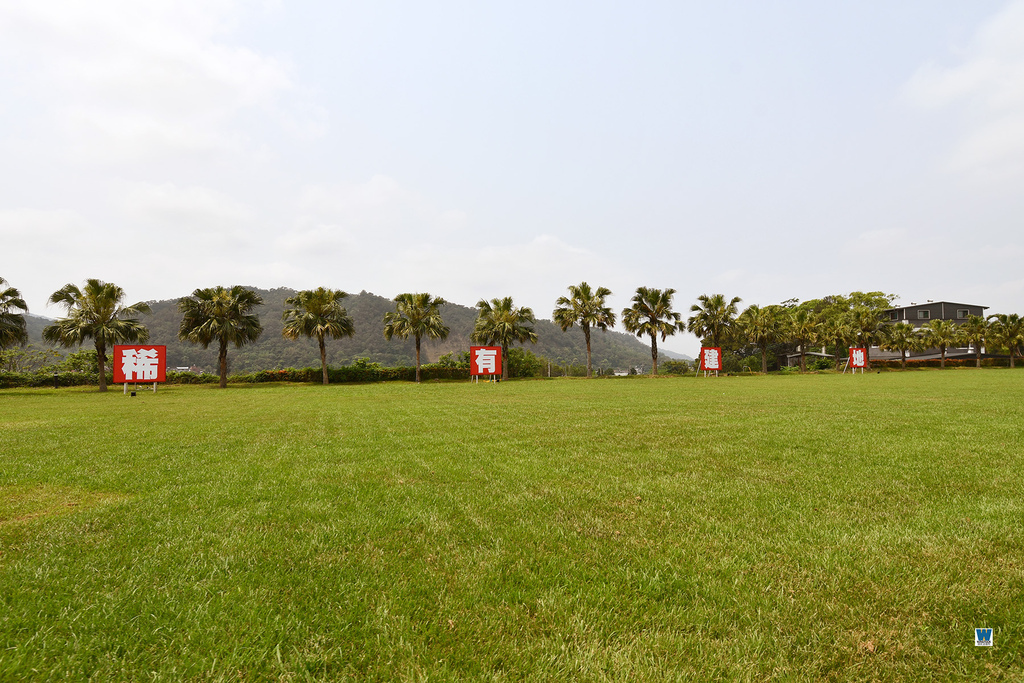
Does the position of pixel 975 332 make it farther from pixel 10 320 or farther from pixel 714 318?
pixel 10 320

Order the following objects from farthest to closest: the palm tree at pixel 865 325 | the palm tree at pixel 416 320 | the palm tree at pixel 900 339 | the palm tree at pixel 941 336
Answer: the palm tree at pixel 900 339 < the palm tree at pixel 941 336 < the palm tree at pixel 865 325 < the palm tree at pixel 416 320

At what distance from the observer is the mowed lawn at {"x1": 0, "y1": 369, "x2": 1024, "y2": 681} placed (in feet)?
8.57

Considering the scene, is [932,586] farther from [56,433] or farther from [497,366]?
[497,366]

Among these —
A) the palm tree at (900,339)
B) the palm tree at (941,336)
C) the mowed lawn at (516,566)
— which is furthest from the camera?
the palm tree at (900,339)

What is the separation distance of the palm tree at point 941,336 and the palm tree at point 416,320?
65921mm

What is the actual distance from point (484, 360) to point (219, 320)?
934 inches

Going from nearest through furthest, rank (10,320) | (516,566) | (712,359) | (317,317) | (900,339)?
1. (516,566)
2. (10,320)
3. (317,317)
4. (712,359)
5. (900,339)

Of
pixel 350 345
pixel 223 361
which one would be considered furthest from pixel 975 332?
pixel 350 345

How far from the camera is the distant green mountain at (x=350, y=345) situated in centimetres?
9119

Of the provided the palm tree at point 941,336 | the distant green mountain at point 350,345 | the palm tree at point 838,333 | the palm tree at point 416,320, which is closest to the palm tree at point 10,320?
the palm tree at point 416,320

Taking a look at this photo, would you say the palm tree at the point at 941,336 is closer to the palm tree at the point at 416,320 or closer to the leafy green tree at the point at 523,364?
the leafy green tree at the point at 523,364

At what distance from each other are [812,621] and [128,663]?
4.11 meters

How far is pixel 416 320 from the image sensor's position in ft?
151

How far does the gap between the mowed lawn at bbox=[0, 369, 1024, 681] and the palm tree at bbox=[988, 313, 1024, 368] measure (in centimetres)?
7777
